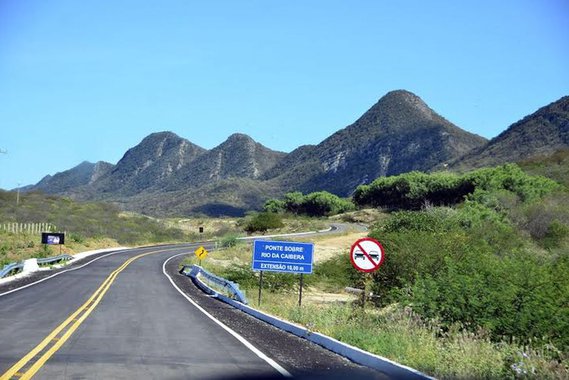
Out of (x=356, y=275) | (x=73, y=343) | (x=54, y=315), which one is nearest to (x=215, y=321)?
(x=54, y=315)

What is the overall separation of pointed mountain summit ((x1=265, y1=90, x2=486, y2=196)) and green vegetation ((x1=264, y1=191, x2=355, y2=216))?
26.4m

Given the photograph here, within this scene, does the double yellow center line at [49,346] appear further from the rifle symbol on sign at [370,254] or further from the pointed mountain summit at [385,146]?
the pointed mountain summit at [385,146]

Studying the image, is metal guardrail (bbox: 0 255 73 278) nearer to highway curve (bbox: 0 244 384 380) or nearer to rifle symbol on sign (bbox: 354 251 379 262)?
highway curve (bbox: 0 244 384 380)

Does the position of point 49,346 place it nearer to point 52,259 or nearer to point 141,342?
point 141,342

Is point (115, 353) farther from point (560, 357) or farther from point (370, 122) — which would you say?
point (370, 122)

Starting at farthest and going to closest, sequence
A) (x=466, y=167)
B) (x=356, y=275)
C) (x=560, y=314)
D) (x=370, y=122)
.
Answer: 1. (x=370, y=122)
2. (x=466, y=167)
3. (x=356, y=275)
4. (x=560, y=314)

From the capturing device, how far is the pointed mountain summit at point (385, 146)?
5802 inches

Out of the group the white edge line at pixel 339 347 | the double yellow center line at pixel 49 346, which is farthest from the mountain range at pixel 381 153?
the double yellow center line at pixel 49 346

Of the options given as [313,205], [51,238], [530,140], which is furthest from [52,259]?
[530,140]

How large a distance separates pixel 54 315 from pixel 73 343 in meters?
5.86

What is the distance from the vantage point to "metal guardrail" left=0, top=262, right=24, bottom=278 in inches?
1343

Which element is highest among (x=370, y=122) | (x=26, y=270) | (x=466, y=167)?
(x=370, y=122)

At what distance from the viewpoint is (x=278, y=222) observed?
94688 mm

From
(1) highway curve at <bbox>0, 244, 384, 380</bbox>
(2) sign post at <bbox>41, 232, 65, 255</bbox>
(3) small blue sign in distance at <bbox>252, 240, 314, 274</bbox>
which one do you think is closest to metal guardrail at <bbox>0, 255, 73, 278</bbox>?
(2) sign post at <bbox>41, 232, 65, 255</bbox>
